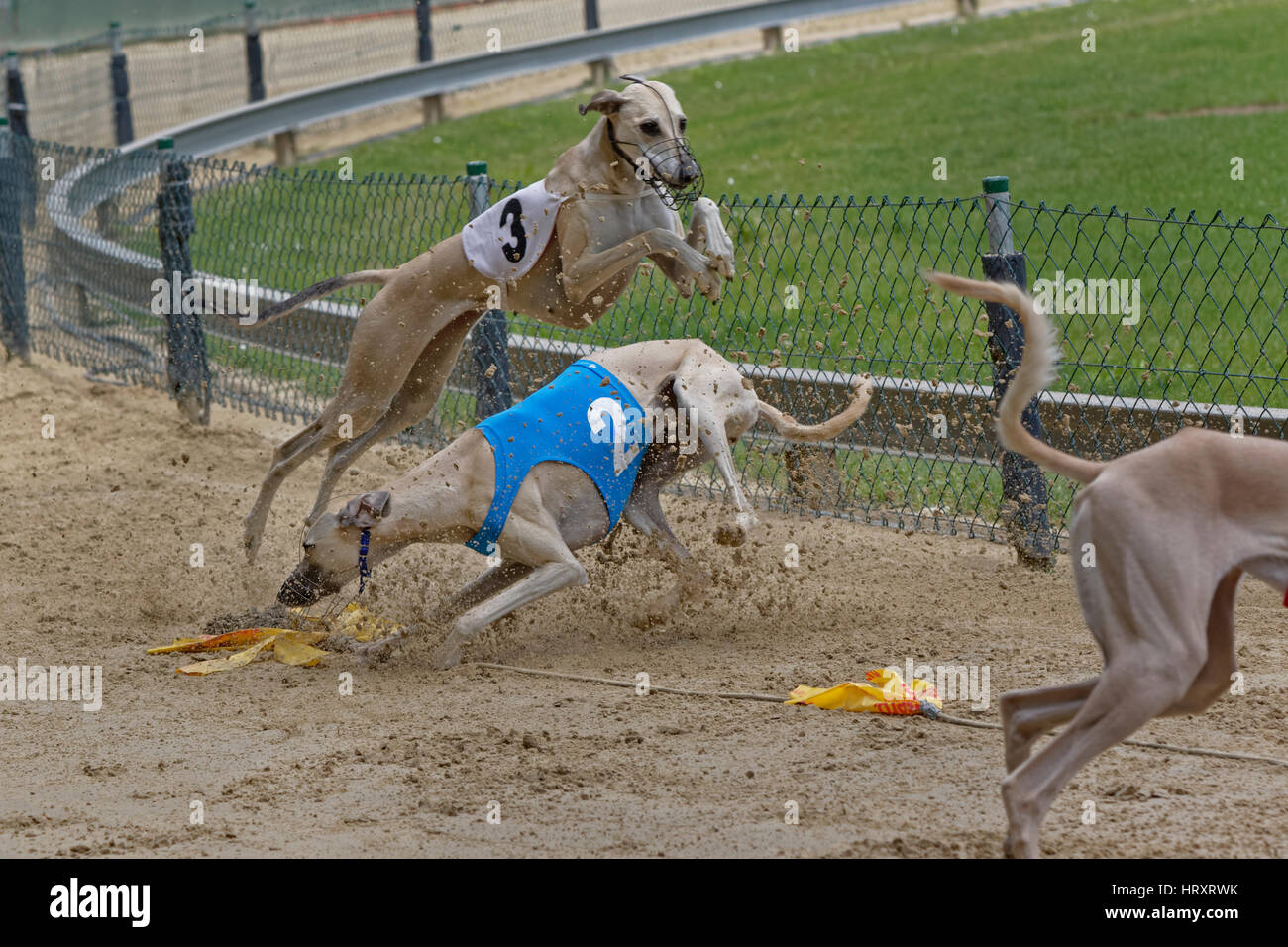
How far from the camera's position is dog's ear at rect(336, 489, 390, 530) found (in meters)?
5.43

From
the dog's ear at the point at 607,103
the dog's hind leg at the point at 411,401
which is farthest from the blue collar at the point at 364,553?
the dog's ear at the point at 607,103

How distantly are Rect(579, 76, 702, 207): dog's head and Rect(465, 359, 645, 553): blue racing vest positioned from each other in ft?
2.51

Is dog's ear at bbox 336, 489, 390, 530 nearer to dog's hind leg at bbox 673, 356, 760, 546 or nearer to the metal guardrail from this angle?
dog's hind leg at bbox 673, 356, 760, 546

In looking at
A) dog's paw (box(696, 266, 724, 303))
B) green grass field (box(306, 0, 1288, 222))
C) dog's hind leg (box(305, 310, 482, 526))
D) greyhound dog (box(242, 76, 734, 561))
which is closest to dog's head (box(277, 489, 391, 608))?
greyhound dog (box(242, 76, 734, 561))

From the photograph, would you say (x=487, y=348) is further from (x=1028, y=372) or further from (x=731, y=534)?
(x=1028, y=372)

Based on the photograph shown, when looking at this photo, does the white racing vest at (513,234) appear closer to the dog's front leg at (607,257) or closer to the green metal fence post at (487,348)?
the dog's front leg at (607,257)

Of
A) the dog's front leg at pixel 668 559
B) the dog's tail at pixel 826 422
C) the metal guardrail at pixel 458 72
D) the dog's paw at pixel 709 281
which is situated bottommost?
the dog's front leg at pixel 668 559

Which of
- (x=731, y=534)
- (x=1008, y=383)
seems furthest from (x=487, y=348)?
(x=1008, y=383)

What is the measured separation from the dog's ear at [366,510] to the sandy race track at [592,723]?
607 millimetres

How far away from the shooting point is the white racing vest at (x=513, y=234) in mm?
5984

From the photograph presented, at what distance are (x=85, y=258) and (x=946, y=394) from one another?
7272mm

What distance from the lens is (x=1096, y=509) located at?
3.41 metres
